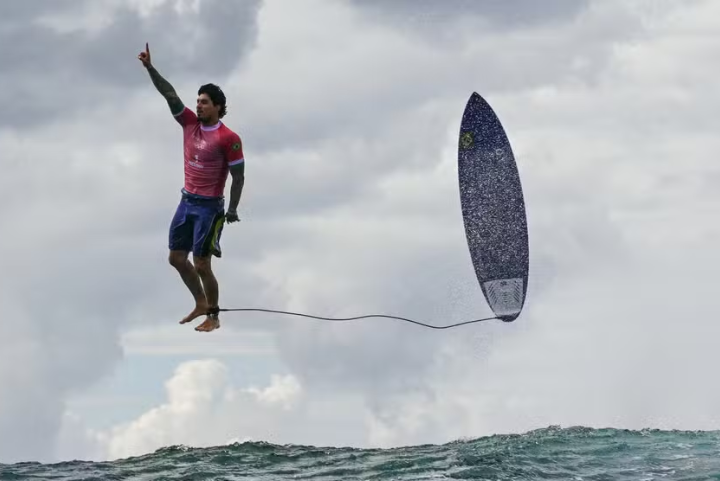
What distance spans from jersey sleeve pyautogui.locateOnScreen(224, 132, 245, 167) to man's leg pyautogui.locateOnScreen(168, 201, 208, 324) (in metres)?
1.22

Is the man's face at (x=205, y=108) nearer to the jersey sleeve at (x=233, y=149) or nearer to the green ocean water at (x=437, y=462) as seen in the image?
the jersey sleeve at (x=233, y=149)

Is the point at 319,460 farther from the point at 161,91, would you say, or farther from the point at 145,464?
the point at 161,91

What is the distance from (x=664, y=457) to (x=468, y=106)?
911cm

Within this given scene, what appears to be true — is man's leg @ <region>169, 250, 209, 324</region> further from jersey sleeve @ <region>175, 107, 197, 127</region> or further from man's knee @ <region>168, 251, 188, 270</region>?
jersey sleeve @ <region>175, 107, 197, 127</region>

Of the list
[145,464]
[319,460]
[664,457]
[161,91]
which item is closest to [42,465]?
[145,464]

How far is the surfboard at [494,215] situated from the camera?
21047mm

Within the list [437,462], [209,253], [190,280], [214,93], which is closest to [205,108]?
[214,93]

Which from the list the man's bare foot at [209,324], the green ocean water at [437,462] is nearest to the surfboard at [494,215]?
the green ocean water at [437,462]

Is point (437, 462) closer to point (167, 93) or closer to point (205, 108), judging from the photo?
point (205, 108)

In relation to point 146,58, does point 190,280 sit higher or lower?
lower

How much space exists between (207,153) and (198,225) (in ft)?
4.16

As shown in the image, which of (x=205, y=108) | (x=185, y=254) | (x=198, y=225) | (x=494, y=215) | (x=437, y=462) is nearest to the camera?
(x=205, y=108)

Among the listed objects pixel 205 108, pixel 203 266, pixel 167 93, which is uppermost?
pixel 167 93

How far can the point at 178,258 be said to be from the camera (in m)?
15.9
